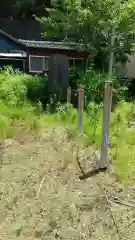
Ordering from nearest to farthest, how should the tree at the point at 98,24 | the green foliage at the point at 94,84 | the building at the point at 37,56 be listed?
the green foliage at the point at 94,84 < the tree at the point at 98,24 < the building at the point at 37,56

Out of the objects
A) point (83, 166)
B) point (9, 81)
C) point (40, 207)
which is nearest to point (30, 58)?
point (9, 81)

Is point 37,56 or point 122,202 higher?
point 37,56

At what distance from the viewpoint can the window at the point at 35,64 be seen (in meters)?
15.9

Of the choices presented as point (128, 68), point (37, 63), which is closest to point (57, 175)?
point (128, 68)

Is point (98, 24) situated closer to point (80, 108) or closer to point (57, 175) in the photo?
point (80, 108)

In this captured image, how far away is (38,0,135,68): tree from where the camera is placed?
36.0 feet

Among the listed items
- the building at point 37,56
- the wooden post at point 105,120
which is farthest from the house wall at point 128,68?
the wooden post at point 105,120

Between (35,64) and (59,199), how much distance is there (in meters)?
13.1

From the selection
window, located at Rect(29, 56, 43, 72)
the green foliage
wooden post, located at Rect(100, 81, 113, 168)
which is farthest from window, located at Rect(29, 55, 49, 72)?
wooden post, located at Rect(100, 81, 113, 168)

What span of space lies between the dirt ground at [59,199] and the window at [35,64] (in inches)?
449

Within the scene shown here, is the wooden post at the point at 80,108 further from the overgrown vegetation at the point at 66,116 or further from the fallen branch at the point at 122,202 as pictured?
the fallen branch at the point at 122,202

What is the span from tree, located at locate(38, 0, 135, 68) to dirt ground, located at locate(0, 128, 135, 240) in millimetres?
7202

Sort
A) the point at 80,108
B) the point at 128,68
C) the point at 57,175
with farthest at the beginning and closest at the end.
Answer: the point at 128,68
the point at 80,108
the point at 57,175

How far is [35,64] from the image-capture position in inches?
634
